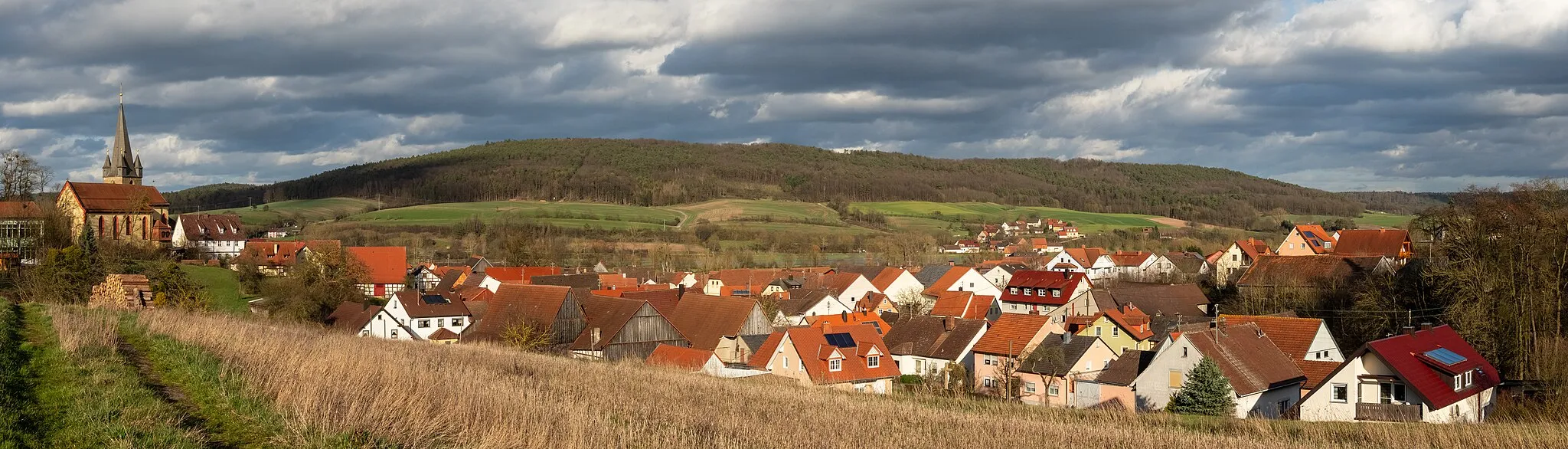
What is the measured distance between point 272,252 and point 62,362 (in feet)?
257

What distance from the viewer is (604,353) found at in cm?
4191

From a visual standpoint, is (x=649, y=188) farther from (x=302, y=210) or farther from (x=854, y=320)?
(x=854, y=320)

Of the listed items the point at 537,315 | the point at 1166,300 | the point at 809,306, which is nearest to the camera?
the point at 537,315

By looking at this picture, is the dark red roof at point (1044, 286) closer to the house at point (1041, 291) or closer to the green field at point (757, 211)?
the house at point (1041, 291)

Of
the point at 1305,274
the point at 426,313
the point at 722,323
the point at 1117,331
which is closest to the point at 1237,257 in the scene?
the point at 1305,274

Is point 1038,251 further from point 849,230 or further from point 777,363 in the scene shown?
point 777,363

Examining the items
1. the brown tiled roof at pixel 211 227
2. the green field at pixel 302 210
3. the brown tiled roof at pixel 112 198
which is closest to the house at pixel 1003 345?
the brown tiled roof at pixel 112 198

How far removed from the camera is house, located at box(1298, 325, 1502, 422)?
83.6 ft

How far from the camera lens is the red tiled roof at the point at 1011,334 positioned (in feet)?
128

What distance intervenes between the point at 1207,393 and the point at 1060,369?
898cm

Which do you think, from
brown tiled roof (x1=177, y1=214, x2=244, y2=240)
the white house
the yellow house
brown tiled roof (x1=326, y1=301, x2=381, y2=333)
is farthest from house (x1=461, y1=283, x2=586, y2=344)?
brown tiled roof (x1=177, y1=214, x2=244, y2=240)

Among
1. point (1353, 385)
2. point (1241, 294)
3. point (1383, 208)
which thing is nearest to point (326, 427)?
point (1353, 385)

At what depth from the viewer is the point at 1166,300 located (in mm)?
58625

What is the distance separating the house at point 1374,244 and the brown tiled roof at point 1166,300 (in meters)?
15.0
